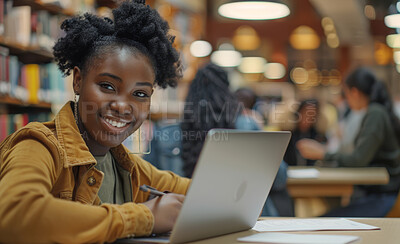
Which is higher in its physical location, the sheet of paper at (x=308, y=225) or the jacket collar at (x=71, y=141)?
the jacket collar at (x=71, y=141)

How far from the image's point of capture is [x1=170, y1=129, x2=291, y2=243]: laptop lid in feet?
3.53

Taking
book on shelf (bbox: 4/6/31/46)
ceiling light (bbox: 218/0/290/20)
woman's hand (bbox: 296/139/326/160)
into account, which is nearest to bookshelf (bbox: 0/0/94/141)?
book on shelf (bbox: 4/6/31/46)

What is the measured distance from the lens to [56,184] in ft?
4.17

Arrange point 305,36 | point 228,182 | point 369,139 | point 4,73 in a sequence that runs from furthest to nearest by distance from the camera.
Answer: point 305,36, point 369,139, point 4,73, point 228,182

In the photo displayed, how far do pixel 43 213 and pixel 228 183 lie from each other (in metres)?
0.42

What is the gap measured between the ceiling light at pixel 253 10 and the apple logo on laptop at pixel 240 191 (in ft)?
10.1

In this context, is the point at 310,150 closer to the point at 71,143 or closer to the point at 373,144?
the point at 373,144

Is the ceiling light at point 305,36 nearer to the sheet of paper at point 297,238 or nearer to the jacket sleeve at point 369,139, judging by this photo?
the jacket sleeve at point 369,139

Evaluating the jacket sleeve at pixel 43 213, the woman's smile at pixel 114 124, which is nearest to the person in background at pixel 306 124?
the woman's smile at pixel 114 124

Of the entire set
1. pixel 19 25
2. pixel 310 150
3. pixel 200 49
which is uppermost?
pixel 200 49

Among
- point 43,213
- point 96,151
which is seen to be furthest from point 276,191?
point 43,213

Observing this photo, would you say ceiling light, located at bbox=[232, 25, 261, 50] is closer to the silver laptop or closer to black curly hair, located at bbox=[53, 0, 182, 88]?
black curly hair, located at bbox=[53, 0, 182, 88]

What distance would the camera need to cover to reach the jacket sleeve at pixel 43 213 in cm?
98

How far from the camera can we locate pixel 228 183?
118 cm
